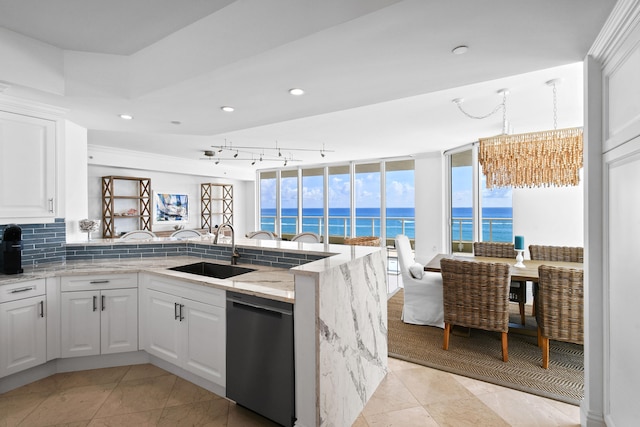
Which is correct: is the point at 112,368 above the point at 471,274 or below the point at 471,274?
below

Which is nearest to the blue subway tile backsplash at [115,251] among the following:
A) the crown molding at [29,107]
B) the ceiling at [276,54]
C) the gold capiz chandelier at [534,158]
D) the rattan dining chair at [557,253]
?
the crown molding at [29,107]

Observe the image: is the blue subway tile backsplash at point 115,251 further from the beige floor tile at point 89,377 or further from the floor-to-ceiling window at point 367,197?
the floor-to-ceiling window at point 367,197

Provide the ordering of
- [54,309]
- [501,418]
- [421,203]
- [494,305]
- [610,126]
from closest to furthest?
[610,126] < [501,418] < [54,309] < [494,305] < [421,203]

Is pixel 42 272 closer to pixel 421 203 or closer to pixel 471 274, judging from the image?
pixel 471 274

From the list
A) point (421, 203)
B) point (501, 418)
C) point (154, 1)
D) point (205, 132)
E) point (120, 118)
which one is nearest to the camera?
point (154, 1)

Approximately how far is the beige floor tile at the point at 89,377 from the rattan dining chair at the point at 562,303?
3.58 m

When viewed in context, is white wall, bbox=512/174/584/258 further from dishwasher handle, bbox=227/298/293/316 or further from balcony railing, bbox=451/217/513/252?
dishwasher handle, bbox=227/298/293/316

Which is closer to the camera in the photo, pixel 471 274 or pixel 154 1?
pixel 154 1

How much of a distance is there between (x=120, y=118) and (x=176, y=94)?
1.10 m

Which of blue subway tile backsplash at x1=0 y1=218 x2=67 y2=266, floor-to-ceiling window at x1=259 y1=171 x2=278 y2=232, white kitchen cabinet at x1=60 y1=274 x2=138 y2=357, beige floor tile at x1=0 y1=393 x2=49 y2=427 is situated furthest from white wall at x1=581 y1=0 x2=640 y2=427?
floor-to-ceiling window at x1=259 y1=171 x2=278 y2=232

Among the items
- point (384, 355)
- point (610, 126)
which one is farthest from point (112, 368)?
point (610, 126)

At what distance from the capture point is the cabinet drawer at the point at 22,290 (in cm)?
225

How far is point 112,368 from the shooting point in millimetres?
2664

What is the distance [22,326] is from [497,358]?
3.99 m
